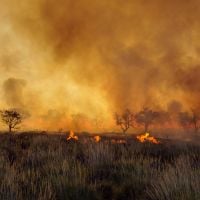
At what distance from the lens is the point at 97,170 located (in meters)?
10.3

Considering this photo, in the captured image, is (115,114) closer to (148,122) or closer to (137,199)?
(148,122)

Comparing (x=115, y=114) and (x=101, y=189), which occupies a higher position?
(x=115, y=114)

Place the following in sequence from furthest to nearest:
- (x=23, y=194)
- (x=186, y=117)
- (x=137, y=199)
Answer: (x=186, y=117) → (x=137, y=199) → (x=23, y=194)

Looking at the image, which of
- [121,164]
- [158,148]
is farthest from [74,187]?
[158,148]

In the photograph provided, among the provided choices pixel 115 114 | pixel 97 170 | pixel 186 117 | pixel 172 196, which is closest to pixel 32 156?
pixel 97 170

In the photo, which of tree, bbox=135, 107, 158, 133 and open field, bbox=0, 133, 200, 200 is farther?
tree, bbox=135, 107, 158, 133

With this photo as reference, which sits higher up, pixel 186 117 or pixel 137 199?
pixel 186 117

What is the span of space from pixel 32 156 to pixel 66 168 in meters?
3.74

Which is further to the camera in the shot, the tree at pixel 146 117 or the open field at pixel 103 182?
the tree at pixel 146 117

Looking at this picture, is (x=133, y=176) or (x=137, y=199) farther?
(x=133, y=176)

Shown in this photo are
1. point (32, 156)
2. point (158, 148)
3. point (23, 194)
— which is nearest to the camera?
point (23, 194)

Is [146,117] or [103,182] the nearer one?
[103,182]

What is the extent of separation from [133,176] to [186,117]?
12244 cm

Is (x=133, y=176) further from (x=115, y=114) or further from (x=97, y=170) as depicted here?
(x=115, y=114)
